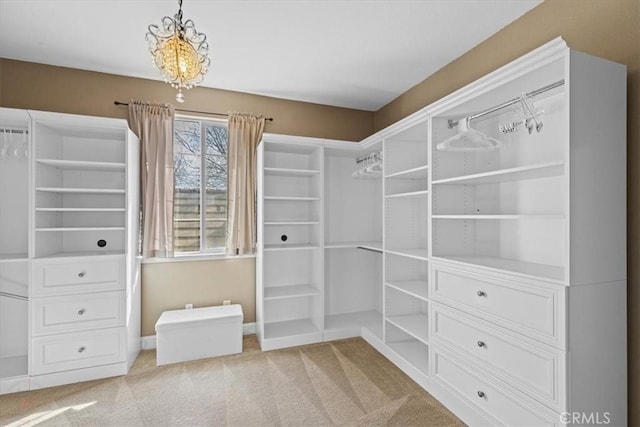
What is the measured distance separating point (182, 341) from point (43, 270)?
4.16 ft

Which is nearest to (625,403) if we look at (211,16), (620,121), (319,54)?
(620,121)

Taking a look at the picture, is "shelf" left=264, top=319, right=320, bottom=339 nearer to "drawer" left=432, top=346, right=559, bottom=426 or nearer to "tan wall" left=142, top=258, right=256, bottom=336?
"tan wall" left=142, top=258, right=256, bottom=336

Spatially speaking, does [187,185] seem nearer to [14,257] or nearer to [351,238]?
[14,257]

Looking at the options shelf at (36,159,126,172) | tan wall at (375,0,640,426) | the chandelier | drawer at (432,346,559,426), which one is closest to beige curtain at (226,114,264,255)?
shelf at (36,159,126,172)

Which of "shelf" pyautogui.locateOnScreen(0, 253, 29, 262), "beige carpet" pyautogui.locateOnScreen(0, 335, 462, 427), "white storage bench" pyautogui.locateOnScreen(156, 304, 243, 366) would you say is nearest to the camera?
"beige carpet" pyautogui.locateOnScreen(0, 335, 462, 427)

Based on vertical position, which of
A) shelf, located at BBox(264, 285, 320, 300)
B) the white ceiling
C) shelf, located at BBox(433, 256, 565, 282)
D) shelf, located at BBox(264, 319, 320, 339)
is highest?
the white ceiling

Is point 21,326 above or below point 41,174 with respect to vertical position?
below

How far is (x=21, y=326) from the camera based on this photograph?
8.94 ft

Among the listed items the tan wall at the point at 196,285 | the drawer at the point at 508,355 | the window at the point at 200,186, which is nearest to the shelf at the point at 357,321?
the tan wall at the point at 196,285

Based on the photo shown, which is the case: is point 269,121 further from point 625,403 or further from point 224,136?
point 625,403

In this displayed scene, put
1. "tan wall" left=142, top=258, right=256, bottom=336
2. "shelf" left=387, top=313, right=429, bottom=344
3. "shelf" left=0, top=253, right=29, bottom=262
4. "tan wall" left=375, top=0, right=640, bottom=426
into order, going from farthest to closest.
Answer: "tan wall" left=142, top=258, right=256, bottom=336
"shelf" left=387, top=313, right=429, bottom=344
"shelf" left=0, top=253, right=29, bottom=262
"tan wall" left=375, top=0, right=640, bottom=426

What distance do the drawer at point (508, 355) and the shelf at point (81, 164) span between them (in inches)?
117

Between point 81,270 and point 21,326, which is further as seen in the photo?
point 21,326

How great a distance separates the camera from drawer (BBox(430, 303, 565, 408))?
1.49 metres
